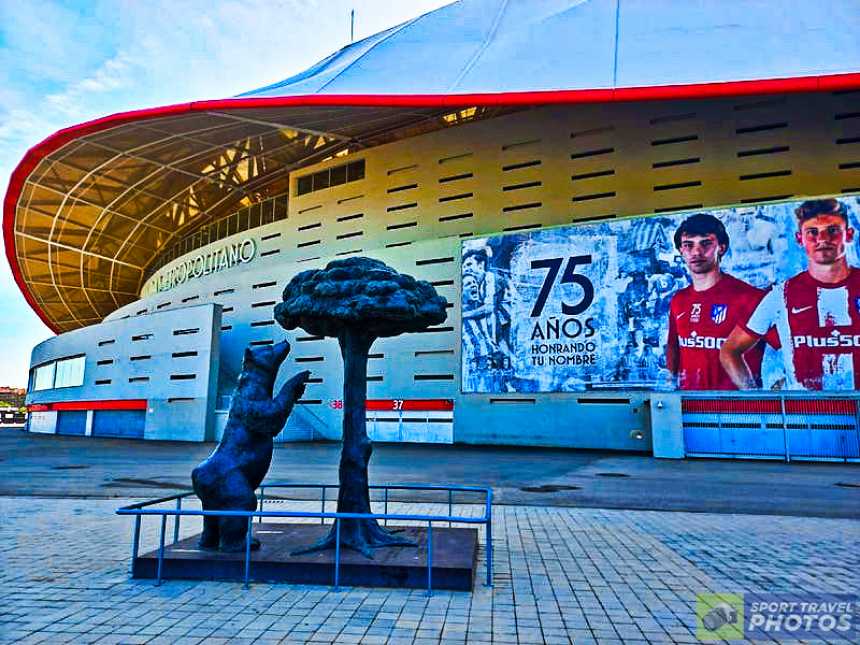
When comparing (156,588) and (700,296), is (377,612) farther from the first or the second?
(700,296)

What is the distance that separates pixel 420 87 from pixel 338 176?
41.6 ft

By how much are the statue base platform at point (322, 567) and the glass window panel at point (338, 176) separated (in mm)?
29350

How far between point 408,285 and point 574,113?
24.1 metres

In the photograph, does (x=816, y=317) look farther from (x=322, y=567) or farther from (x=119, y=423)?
(x=119, y=423)

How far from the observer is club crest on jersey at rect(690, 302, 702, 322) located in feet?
74.7

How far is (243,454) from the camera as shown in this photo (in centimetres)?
614

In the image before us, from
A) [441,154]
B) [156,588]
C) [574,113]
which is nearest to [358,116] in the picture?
[441,154]

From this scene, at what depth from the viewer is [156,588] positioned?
5297 millimetres

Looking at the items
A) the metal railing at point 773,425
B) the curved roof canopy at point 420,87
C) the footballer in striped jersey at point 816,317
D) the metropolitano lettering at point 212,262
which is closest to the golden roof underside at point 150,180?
the curved roof canopy at point 420,87

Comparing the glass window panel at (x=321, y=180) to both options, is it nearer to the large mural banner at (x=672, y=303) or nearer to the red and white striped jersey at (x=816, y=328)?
the large mural banner at (x=672, y=303)

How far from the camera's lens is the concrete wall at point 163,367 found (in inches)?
1205

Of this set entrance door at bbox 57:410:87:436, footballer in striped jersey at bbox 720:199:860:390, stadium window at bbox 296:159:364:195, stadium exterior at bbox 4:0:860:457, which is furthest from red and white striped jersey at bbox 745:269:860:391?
entrance door at bbox 57:410:87:436

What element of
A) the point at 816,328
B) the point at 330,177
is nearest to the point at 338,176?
the point at 330,177

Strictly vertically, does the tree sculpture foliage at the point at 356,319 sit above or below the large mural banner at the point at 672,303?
below
